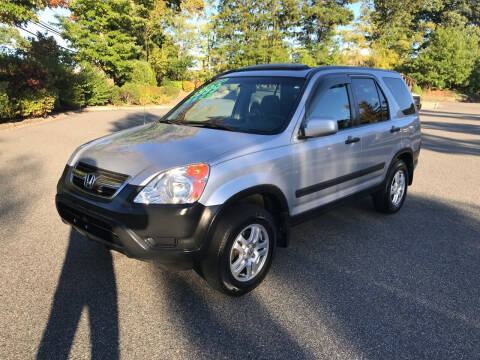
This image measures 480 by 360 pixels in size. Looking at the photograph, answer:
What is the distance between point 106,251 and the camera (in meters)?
3.68

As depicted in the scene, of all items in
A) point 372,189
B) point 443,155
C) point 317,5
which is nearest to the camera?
point 372,189

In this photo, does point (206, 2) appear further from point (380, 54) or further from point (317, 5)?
point (380, 54)

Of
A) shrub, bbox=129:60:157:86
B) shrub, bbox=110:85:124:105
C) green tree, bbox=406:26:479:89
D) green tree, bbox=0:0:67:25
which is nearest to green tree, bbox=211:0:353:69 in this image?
green tree, bbox=406:26:479:89

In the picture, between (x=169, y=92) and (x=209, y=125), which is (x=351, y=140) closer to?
(x=209, y=125)

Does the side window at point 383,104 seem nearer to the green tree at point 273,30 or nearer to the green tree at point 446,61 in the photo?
the green tree at point 273,30

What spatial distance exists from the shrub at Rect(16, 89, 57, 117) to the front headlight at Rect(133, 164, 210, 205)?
12478 millimetres

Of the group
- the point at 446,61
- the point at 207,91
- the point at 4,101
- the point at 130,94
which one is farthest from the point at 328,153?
the point at 446,61

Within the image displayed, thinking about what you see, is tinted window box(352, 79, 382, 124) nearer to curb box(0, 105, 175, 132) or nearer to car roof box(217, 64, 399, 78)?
car roof box(217, 64, 399, 78)

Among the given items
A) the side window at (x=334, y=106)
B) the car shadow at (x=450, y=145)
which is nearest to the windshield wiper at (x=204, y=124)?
the side window at (x=334, y=106)

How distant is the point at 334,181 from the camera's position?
3766 mm

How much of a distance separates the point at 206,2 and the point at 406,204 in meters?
44.1

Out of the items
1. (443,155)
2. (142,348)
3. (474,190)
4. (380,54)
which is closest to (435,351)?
(142,348)

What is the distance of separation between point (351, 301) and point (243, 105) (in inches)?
83.8

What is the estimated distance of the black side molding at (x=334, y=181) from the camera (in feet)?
11.2
